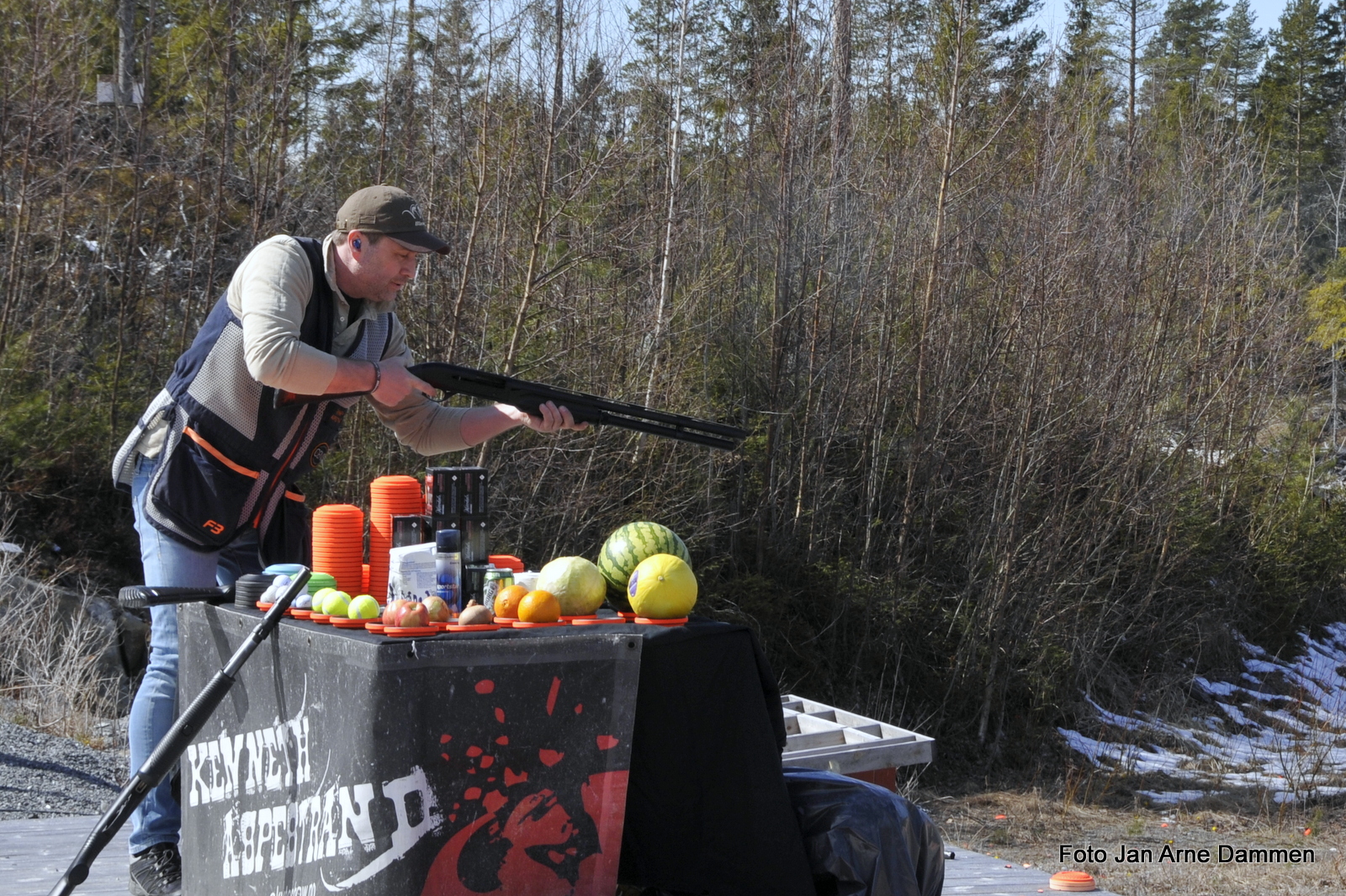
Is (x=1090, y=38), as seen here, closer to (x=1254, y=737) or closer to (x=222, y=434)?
(x=1254, y=737)

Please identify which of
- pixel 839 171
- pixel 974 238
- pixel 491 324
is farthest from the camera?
pixel 974 238

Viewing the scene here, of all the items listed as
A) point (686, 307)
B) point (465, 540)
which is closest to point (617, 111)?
point (686, 307)

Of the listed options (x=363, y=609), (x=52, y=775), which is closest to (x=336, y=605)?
(x=363, y=609)

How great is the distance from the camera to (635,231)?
10.5 metres

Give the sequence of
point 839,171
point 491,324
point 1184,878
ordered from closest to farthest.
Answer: point 1184,878 → point 491,324 → point 839,171

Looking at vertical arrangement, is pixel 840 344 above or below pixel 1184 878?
above

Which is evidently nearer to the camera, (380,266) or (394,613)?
(394,613)

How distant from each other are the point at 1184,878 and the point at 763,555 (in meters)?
5.52

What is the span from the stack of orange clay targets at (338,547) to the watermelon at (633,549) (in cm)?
62

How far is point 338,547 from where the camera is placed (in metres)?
2.95

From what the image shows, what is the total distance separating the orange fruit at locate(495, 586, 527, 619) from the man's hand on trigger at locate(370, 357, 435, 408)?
729mm

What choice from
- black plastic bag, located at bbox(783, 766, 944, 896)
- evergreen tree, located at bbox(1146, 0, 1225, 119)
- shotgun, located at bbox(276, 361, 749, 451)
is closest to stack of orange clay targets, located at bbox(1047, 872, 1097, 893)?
Answer: black plastic bag, located at bbox(783, 766, 944, 896)

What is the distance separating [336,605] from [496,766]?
507mm

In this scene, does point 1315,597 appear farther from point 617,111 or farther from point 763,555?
point 617,111
